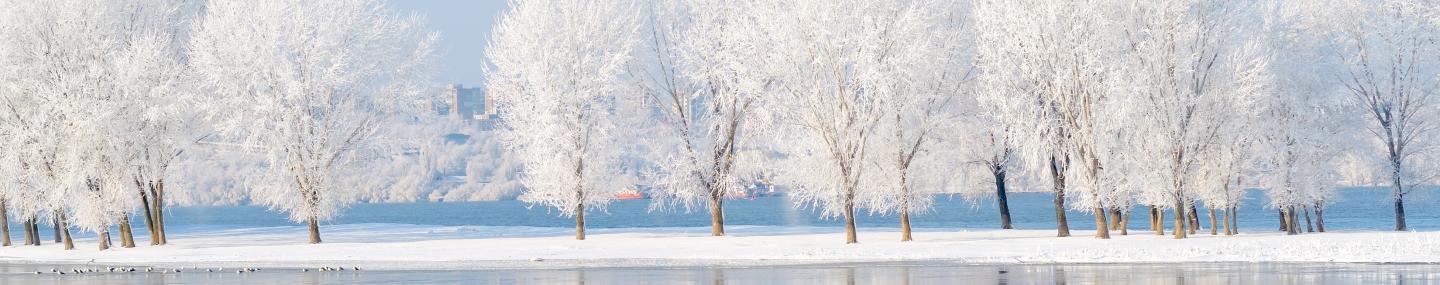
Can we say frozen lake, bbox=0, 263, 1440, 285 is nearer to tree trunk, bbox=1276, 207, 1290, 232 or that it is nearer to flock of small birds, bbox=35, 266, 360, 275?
flock of small birds, bbox=35, 266, 360, 275

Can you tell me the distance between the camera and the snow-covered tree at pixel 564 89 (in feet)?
152

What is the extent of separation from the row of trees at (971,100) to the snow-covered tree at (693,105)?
0.09 meters

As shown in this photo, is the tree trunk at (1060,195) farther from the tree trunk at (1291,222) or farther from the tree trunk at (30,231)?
the tree trunk at (30,231)

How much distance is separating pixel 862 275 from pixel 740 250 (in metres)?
9.87

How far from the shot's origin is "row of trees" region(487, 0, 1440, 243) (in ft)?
130

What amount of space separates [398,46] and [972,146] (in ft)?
59.4

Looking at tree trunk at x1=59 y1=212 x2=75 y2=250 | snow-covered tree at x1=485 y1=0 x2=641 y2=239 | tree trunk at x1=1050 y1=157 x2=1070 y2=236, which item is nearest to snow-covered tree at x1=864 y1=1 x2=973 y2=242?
tree trunk at x1=1050 y1=157 x2=1070 y2=236

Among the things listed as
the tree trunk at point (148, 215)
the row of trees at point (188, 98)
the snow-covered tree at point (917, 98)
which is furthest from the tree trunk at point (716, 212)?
the tree trunk at point (148, 215)

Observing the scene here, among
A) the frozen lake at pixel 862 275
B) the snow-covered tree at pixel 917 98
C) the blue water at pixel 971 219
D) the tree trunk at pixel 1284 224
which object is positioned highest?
the snow-covered tree at pixel 917 98

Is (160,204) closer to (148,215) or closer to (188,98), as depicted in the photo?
(148,215)

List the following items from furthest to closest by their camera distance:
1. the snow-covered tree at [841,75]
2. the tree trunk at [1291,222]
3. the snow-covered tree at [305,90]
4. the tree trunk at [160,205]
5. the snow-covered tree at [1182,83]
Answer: the tree trunk at [1291,222] → the tree trunk at [160,205] → the snow-covered tree at [305,90] → the snow-covered tree at [1182,83] → the snow-covered tree at [841,75]

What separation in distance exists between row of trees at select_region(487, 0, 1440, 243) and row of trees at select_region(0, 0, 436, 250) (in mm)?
A: 4289

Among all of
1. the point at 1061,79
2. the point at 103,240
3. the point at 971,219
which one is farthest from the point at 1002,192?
the point at 971,219

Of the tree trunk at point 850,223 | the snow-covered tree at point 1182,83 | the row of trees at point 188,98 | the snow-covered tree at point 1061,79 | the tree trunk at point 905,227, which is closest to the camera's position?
the snow-covered tree at point 1182,83
